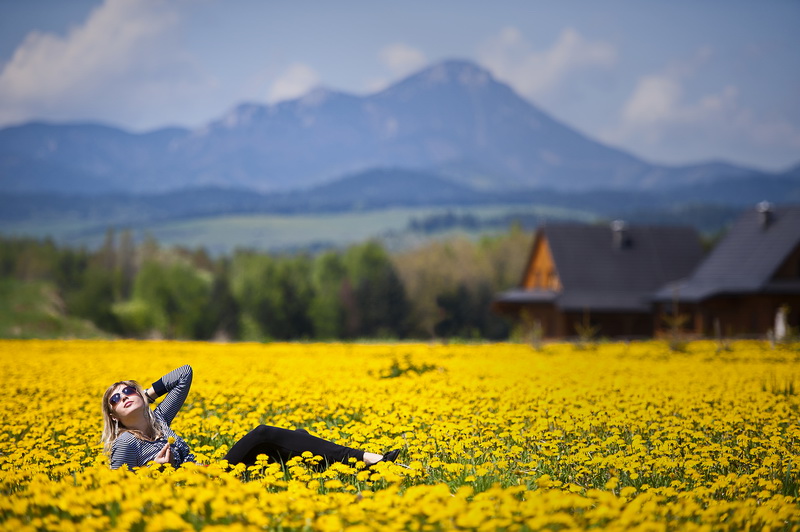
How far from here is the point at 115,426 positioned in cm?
787

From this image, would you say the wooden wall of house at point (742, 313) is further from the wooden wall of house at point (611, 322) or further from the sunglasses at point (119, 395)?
the sunglasses at point (119, 395)

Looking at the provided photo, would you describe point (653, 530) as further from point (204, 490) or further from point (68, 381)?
point (68, 381)

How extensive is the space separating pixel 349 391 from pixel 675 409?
4995 millimetres

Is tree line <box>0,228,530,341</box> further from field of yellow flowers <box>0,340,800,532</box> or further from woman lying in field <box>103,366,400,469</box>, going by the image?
woman lying in field <box>103,366,400,469</box>

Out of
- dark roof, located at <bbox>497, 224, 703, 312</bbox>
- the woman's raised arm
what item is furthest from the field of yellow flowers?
dark roof, located at <bbox>497, 224, 703, 312</bbox>

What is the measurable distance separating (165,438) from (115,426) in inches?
19.1

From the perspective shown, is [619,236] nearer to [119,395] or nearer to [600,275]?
[600,275]

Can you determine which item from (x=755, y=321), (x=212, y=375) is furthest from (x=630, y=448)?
(x=755, y=321)

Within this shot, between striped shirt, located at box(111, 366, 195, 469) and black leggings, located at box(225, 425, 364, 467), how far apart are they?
467 mm

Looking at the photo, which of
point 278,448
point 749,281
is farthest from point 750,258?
point 278,448

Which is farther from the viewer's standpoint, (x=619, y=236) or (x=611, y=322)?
(x=619, y=236)

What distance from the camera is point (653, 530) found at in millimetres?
5133

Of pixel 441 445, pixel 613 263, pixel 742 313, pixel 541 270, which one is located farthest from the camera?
pixel 541 270

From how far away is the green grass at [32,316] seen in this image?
165 ft
